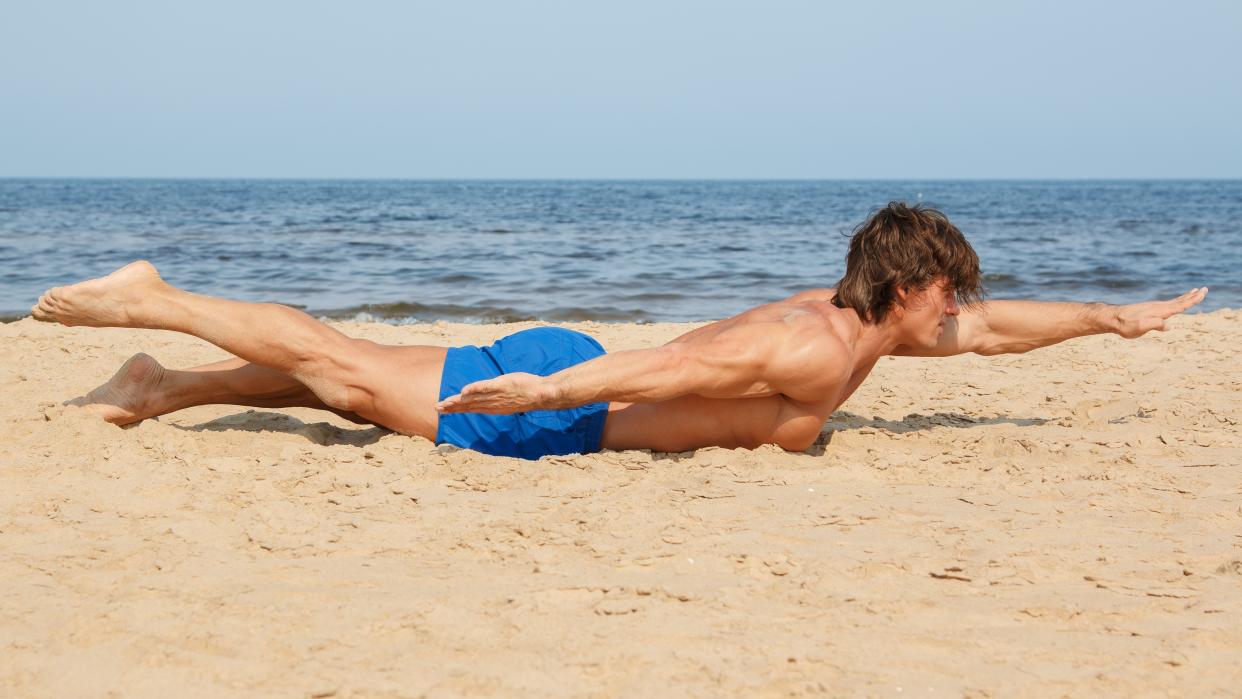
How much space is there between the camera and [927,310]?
372 cm

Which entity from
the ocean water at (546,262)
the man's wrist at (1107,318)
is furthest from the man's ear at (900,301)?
the ocean water at (546,262)

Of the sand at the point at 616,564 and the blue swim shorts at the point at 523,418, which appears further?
the blue swim shorts at the point at 523,418

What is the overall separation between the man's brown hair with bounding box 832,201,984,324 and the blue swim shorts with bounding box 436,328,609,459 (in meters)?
1.00

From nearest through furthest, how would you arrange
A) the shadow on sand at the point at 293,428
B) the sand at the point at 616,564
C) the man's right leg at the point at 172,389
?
the sand at the point at 616,564, the man's right leg at the point at 172,389, the shadow on sand at the point at 293,428

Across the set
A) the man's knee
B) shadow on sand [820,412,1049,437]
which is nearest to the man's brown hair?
shadow on sand [820,412,1049,437]

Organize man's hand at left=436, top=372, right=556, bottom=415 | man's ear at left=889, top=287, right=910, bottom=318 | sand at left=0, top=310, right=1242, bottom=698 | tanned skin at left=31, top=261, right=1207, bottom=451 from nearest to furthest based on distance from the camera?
1. sand at left=0, top=310, right=1242, bottom=698
2. man's hand at left=436, top=372, right=556, bottom=415
3. tanned skin at left=31, top=261, right=1207, bottom=451
4. man's ear at left=889, top=287, right=910, bottom=318

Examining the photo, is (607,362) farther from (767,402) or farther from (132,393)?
(132,393)

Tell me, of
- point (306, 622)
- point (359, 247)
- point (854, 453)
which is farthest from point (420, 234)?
point (306, 622)

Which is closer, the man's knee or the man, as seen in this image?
the man

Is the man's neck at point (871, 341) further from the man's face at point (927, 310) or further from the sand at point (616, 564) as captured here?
the sand at point (616, 564)

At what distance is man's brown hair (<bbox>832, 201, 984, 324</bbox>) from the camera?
3.61 meters

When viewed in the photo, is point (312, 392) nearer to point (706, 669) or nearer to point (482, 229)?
point (706, 669)

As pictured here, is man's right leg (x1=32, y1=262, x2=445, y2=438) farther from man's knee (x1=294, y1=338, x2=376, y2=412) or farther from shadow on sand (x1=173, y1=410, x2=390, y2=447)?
shadow on sand (x1=173, y1=410, x2=390, y2=447)

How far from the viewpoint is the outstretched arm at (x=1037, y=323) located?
4.00 m
